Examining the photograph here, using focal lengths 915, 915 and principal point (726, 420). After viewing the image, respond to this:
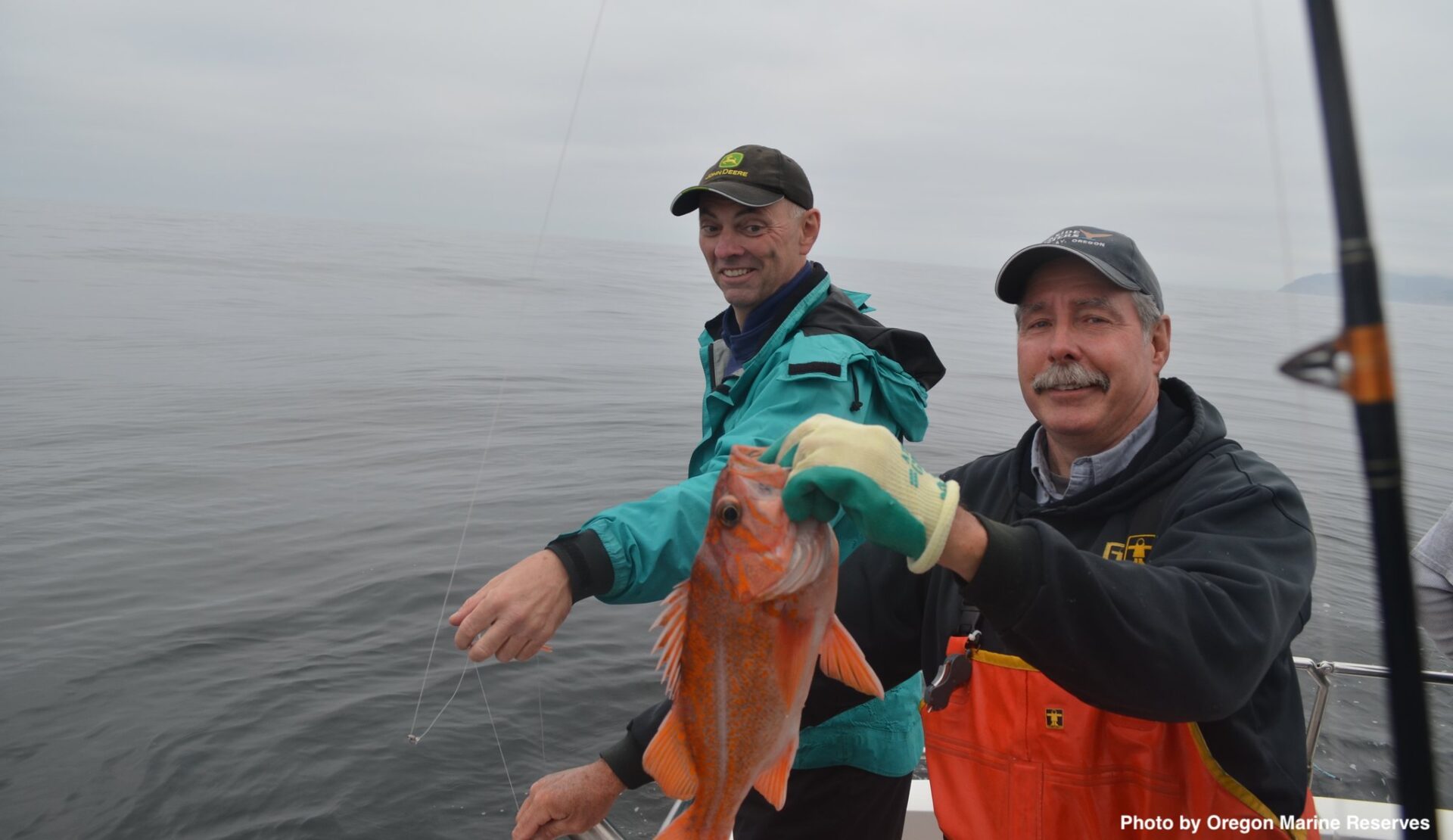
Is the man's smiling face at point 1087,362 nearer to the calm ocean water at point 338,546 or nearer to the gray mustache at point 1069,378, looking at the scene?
the gray mustache at point 1069,378

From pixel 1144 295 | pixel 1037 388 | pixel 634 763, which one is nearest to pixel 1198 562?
pixel 1037 388

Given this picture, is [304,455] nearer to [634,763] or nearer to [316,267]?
[634,763]

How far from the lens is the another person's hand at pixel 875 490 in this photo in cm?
179

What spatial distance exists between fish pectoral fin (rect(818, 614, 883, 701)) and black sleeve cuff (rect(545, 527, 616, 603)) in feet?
2.00

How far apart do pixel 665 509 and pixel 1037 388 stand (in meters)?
1.25

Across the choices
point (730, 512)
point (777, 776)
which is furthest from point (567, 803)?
point (730, 512)

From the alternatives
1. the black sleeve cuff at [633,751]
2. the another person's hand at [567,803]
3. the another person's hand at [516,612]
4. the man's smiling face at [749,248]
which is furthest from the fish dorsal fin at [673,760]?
the man's smiling face at [749,248]

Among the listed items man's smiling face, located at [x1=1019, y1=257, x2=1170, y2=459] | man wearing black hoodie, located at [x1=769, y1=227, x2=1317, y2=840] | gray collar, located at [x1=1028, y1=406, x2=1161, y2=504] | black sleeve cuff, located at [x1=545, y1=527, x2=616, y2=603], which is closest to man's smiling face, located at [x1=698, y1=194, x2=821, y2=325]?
man wearing black hoodie, located at [x1=769, y1=227, x2=1317, y2=840]

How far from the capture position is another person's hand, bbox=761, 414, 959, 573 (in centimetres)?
179

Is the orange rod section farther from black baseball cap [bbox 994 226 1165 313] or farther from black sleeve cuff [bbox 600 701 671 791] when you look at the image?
black sleeve cuff [bbox 600 701 671 791]

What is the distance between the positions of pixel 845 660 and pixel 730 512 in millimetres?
480

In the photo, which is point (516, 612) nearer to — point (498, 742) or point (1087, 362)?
point (1087, 362)

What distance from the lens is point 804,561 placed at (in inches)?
79.0

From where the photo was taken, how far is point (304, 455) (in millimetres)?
12508
